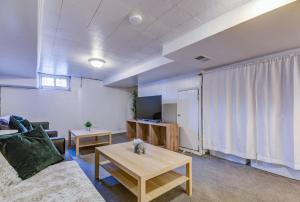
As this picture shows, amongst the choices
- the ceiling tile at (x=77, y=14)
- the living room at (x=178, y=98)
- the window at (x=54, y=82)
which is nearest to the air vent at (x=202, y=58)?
the living room at (x=178, y=98)

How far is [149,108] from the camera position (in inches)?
182

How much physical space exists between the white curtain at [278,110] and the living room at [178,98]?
1 cm

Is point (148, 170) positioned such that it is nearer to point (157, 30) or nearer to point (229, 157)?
point (157, 30)

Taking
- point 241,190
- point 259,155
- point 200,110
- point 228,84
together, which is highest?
point 228,84

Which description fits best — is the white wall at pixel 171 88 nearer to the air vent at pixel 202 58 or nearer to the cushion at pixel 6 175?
the air vent at pixel 202 58

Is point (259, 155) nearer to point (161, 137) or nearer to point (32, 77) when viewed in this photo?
point (161, 137)

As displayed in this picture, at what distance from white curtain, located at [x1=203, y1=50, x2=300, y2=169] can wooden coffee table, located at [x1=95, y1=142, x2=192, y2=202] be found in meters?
1.61

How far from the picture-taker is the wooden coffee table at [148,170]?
154cm

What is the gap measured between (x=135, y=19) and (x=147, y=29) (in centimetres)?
33

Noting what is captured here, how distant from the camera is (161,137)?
4.51 metres

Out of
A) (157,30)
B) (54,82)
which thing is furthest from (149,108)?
(54,82)

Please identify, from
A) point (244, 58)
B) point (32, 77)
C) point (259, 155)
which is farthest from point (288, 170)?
point (32, 77)

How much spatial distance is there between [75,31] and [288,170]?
4014mm

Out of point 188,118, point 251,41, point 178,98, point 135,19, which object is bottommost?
point 188,118
